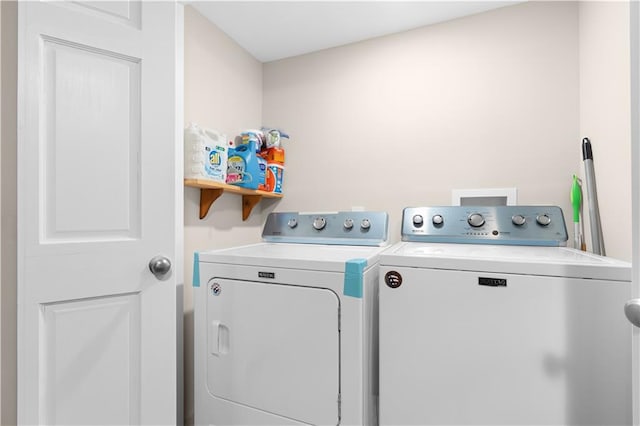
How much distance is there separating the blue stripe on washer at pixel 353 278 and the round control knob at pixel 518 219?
0.87m

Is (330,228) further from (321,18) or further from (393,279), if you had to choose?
(321,18)

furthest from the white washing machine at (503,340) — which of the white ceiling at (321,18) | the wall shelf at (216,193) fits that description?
the white ceiling at (321,18)

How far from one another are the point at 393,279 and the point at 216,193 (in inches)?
43.8

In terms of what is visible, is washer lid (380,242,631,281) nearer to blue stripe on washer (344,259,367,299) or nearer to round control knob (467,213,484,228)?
blue stripe on washer (344,259,367,299)

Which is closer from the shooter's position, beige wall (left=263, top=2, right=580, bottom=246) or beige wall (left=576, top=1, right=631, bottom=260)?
beige wall (left=576, top=1, right=631, bottom=260)

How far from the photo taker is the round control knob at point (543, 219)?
1.45 meters

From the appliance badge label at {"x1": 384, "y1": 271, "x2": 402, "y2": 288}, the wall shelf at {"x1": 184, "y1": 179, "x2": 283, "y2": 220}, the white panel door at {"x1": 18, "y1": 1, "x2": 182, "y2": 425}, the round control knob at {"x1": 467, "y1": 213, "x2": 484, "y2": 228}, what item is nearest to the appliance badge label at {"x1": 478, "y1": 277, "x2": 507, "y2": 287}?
the appliance badge label at {"x1": 384, "y1": 271, "x2": 402, "y2": 288}

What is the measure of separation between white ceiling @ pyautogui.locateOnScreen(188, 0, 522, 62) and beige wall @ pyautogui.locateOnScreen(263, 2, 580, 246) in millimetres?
72

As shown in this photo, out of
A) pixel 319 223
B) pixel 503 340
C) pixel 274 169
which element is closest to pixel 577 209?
pixel 503 340

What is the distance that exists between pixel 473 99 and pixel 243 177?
141 centimetres

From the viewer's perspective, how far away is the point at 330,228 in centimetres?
185

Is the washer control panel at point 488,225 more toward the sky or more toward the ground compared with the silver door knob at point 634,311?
more toward the sky

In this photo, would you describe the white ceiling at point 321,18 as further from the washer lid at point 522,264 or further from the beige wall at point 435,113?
the washer lid at point 522,264

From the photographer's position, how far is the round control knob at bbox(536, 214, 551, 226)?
4.76 ft
